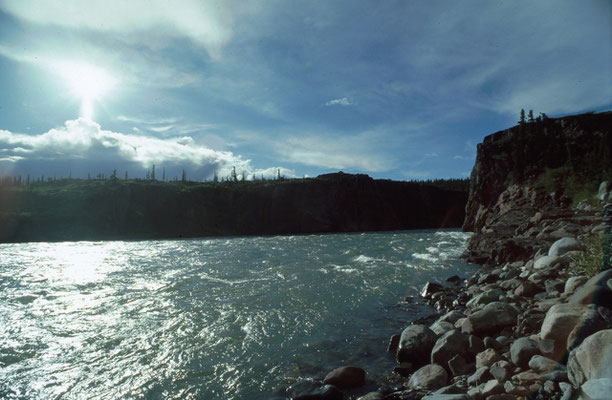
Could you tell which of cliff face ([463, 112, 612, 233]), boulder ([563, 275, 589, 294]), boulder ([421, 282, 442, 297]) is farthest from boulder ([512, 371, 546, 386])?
cliff face ([463, 112, 612, 233])

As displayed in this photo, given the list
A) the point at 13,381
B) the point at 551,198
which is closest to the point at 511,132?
the point at 551,198

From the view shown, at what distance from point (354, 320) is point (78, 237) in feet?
216

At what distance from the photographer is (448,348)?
6.84 meters

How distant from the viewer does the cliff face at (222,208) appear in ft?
207

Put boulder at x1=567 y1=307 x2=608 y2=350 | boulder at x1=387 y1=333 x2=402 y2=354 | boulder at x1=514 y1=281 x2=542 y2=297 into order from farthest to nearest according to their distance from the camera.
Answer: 1. boulder at x1=514 y1=281 x2=542 y2=297
2. boulder at x1=387 y1=333 x2=402 y2=354
3. boulder at x1=567 y1=307 x2=608 y2=350

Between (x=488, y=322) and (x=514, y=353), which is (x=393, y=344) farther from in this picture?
(x=514, y=353)

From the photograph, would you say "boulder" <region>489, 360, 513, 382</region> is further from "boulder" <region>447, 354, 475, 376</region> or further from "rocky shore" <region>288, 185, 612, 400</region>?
"boulder" <region>447, 354, 475, 376</region>

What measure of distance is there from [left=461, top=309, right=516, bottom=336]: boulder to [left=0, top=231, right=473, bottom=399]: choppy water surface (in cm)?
207

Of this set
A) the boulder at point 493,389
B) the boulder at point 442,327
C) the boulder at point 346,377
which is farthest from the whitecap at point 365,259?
the boulder at point 493,389

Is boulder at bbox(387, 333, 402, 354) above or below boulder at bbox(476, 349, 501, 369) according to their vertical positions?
below

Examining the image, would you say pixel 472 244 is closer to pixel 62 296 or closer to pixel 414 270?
pixel 414 270

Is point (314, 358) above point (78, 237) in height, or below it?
above

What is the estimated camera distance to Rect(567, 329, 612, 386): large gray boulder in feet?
13.4

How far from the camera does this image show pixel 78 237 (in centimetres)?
6047
